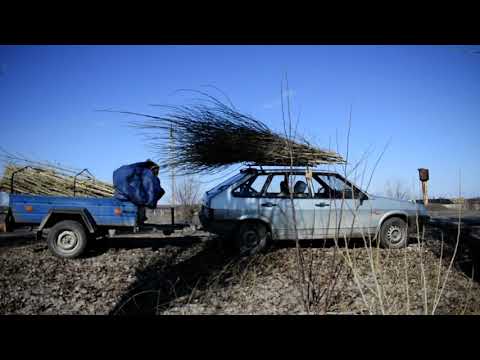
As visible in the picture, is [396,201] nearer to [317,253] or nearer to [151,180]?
[317,253]

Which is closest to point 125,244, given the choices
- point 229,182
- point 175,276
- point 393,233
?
point 175,276

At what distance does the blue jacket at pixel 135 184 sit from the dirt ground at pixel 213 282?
100 cm

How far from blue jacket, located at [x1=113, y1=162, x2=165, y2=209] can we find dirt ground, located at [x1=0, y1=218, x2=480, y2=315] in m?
1.00

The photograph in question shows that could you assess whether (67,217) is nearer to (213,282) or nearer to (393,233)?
(213,282)

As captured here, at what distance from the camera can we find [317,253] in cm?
539

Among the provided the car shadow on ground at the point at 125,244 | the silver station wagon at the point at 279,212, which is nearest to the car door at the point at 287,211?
the silver station wagon at the point at 279,212

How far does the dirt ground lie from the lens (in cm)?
356

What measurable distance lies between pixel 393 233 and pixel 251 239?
272cm

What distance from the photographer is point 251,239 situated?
5566 mm

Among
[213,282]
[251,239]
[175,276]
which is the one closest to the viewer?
[213,282]

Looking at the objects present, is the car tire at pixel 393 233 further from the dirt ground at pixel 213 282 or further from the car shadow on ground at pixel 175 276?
the car shadow on ground at pixel 175 276
